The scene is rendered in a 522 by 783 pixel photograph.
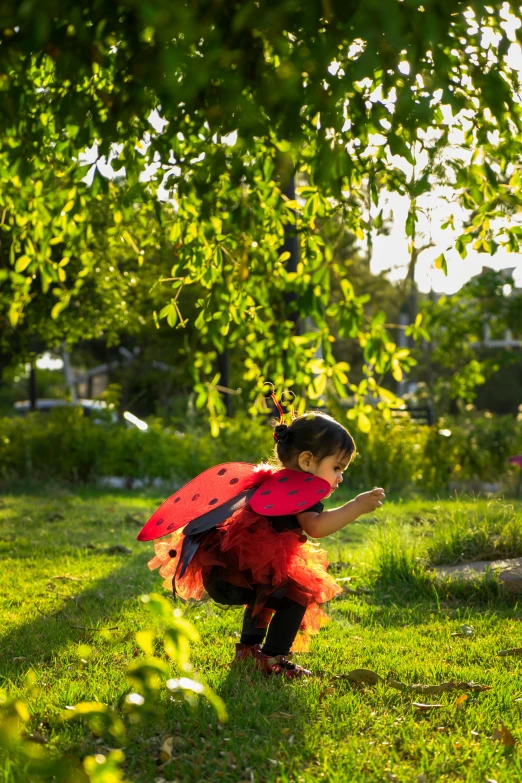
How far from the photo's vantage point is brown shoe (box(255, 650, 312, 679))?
3.58 m

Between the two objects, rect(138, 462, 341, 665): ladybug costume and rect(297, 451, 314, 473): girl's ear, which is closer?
rect(138, 462, 341, 665): ladybug costume

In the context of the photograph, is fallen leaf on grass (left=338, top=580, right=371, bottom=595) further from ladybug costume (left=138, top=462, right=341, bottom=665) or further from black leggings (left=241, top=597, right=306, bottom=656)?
black leggings (left=241, top=597, right=306, bottom=656)

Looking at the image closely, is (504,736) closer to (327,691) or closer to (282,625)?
(327,691)

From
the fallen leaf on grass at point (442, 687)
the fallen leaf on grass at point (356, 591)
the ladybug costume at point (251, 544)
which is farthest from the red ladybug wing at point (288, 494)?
the fallen leaf on grass at point (356, 591)

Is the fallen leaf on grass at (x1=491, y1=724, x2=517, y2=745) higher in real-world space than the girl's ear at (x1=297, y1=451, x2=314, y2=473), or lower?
lower

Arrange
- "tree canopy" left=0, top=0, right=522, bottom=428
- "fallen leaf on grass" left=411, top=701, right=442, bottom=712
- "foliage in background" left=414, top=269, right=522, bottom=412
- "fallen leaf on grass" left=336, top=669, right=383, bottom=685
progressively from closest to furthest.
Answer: "tree canopy" left=0, top=0, right=522, bottom=428 → "fallen leaf on grass" left=411, top=701, right=442, bottom=712 → "fallen leaf on grass" left=336, top=669, right=383, bottom=685 → "foliage in background" left=414, top=269, right=522, bottom=412

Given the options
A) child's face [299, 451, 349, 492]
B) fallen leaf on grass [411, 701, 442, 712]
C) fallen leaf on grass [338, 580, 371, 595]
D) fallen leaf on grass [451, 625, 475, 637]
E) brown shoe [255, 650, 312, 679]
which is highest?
child's face [299, 451, 349, 492]

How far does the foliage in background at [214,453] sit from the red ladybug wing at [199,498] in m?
8.13

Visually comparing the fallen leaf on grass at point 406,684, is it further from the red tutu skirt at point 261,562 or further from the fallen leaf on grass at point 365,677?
the red tutu skirt at point 261,562

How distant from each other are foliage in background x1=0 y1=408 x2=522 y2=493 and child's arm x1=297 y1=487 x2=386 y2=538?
8.40 metres

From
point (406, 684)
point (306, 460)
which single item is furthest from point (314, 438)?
point (406, 684)

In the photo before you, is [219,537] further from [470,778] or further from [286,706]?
[470,778]

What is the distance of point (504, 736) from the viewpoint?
2854mm

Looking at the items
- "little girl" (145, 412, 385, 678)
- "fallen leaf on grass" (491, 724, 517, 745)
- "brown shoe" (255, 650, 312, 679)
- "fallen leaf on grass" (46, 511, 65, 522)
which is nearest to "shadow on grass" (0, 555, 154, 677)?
"little girl" (145, 412, 385, 678)
